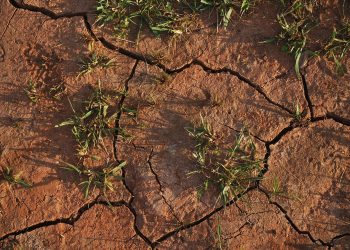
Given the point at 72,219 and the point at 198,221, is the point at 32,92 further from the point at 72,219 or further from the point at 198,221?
the point at 198,221

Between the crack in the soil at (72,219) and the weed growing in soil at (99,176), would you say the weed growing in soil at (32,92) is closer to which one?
the weed growing in soil at (99,176)

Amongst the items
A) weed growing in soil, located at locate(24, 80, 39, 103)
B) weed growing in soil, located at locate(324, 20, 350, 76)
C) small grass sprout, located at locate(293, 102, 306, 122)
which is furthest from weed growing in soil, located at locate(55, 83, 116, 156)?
weed growing in soil, located at locate(324, 20, 350, 76)

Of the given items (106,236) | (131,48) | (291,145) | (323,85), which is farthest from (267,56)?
(106,236)

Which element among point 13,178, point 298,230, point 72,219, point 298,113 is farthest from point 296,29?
point 13,178

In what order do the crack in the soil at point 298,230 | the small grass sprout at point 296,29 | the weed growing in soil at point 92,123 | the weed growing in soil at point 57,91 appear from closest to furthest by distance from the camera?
1. the crack in the soil at point 298,230
2. the small grass sprout at point 296,29
3. the weed growing in soil at point 92,123
4. the weed growing in soil at point 57,91

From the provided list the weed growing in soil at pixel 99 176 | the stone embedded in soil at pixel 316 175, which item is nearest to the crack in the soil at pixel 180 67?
the stone embedded in soil at pixel 316 175
